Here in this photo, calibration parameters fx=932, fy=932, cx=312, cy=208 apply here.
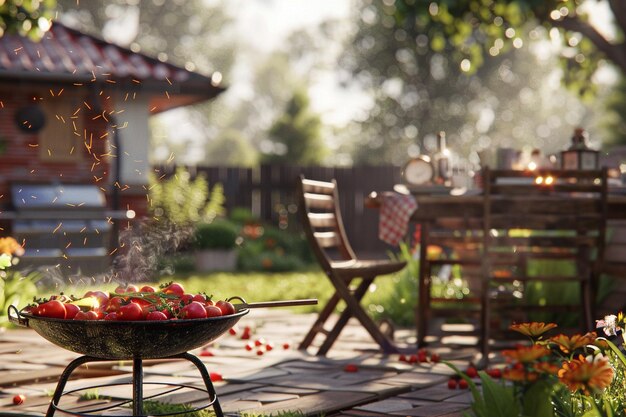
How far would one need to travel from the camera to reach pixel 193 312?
304cm

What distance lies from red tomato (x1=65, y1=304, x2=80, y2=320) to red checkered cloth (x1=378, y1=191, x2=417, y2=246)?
10.1 feet

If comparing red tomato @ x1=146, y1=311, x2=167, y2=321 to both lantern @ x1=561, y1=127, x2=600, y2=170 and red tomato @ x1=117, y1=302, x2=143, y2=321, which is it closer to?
red tomato @ x1=117, y1=302, x2=143, y2=321

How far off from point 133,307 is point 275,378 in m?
2.07

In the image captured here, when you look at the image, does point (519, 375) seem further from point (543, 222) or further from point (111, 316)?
point (543, 222)

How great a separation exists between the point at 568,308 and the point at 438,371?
1118 millimetres

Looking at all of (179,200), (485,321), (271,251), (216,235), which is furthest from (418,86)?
(485,321)

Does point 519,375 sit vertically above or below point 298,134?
below

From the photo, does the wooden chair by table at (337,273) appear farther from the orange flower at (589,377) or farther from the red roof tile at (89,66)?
the red roof tile at (89,66)

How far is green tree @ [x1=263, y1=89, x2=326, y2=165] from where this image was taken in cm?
2095

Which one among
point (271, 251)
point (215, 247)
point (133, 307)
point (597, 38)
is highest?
point (597, 38)

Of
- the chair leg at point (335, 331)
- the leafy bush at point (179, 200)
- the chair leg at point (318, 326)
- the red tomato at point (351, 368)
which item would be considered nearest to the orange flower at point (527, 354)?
the red tomato at point (351, 368)

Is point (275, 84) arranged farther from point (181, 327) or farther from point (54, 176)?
point (181, 327)

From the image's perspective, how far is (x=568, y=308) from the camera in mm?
5797

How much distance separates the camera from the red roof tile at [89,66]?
11.7 meters
